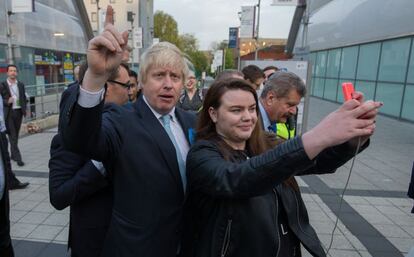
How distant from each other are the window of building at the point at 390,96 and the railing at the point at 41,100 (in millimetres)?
11930

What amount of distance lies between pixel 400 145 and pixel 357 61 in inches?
330

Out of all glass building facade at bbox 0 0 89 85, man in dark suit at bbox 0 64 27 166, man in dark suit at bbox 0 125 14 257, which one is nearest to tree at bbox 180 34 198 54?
glass building facade at bbox 0 0 89 85

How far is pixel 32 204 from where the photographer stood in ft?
14.6

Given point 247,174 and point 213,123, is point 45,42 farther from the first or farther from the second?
point 247,174

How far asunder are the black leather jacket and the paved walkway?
2348 mm

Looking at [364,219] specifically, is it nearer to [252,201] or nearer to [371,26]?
[252,201]

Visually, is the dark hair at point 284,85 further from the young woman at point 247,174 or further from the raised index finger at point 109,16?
the raised index finger at point 109,16

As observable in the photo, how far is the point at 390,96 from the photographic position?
42.7ft

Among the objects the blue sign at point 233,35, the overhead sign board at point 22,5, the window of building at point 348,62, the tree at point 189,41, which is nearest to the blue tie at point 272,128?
the overhead sign board at point 22,5

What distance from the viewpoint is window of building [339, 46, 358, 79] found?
1666 centimetres

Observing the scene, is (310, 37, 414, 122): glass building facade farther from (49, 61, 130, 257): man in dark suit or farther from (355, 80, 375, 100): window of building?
(49, 61, 130, 257): man in dark suit

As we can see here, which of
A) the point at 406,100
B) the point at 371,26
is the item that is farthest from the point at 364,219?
the point at 371,26

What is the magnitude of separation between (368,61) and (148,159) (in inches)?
Result: 633

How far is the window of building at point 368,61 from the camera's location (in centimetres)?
1430
